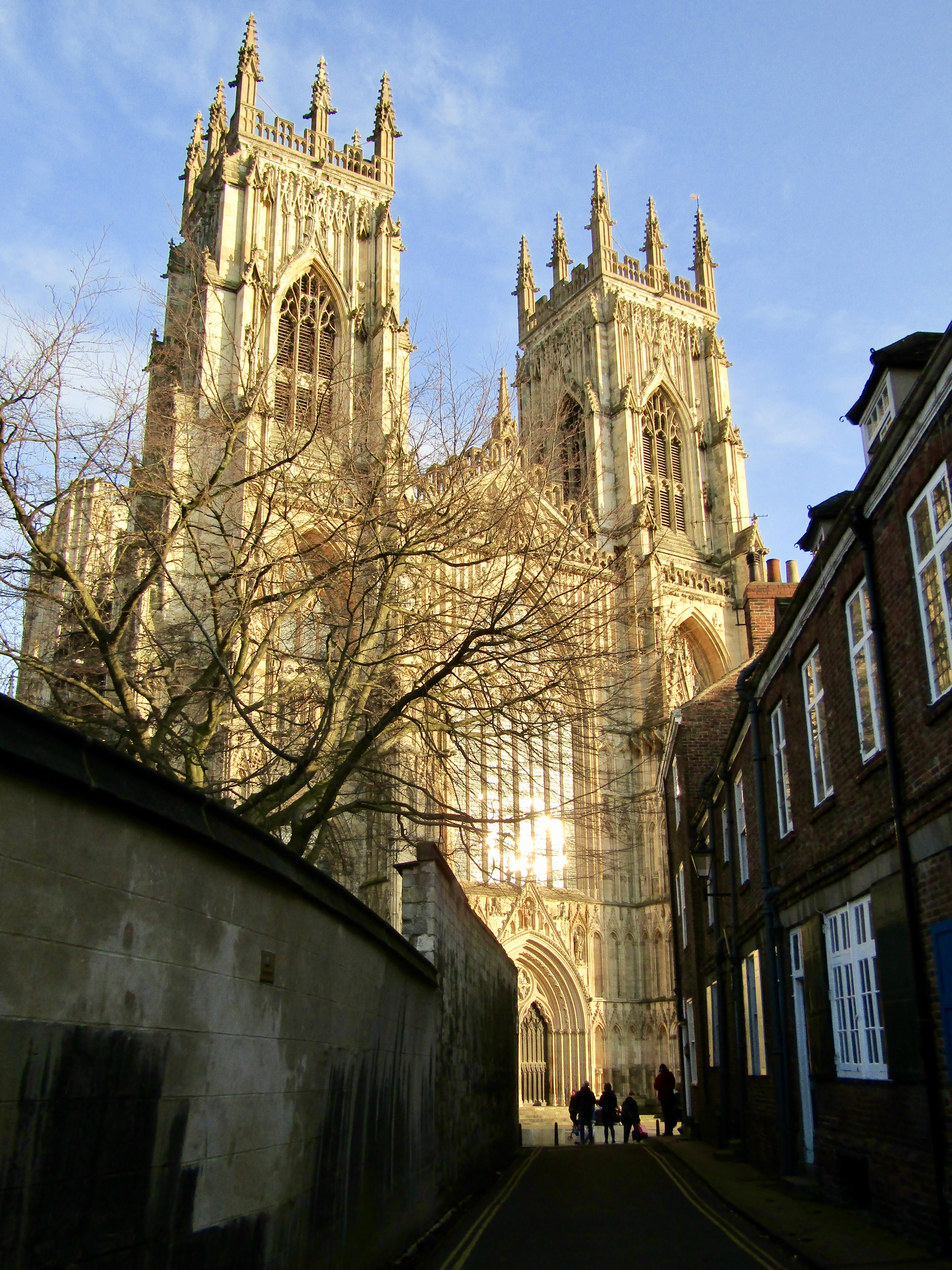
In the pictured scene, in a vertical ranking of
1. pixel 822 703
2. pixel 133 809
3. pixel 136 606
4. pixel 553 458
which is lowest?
pixel 133 809

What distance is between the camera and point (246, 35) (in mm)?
43281

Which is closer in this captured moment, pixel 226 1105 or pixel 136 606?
pixel 226 1105

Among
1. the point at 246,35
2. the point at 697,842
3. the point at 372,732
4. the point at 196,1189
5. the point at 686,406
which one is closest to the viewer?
the point at 196,1189

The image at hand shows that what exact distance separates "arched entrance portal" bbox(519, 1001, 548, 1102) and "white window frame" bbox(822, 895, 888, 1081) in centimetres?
2778

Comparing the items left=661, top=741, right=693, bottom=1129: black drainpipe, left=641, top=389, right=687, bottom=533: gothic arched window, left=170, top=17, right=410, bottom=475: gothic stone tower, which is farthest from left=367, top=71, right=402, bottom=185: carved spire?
left=661, top=741, right=693, bottom=1129: black drainpipe

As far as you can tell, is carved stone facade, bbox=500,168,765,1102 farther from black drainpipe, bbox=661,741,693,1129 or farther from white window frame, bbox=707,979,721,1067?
white window frame, bbox=707,979,721,1067

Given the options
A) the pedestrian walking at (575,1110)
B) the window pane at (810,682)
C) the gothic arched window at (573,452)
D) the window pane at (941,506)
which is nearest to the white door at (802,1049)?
the window pane at (810,682)

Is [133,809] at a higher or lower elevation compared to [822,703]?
lower

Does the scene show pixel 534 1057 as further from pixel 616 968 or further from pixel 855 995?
pixel 855 995

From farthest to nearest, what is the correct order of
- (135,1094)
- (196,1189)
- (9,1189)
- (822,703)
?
(822,703), (196,1189), (135,1094), (9,1189)

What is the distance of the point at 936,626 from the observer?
7.98m

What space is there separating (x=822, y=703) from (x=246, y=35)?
41.8 metres

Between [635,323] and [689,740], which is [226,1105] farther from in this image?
[635,323]

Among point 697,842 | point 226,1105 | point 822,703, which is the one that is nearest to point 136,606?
point 822,703
